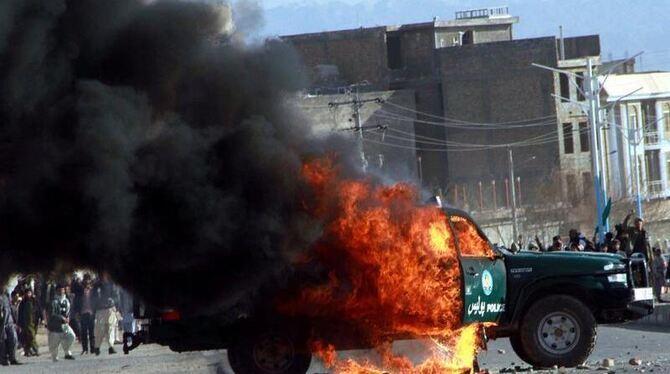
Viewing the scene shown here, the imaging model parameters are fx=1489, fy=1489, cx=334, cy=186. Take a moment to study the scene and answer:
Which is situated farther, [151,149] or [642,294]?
[642,294]

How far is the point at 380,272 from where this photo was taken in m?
17.5

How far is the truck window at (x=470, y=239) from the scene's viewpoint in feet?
59.8

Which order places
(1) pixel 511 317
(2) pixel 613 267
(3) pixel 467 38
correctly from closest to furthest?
(1) pixel 511 317 < (2) pixel 613 267 < (3) pixel 467 38

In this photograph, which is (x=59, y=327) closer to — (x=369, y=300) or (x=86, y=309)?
(x=86, y=309)

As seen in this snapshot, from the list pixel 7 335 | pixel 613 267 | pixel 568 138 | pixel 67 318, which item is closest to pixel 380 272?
pixel 613 267

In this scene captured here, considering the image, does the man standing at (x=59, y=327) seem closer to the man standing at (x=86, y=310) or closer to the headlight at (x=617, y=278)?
the man standing at (x=86, y=310)

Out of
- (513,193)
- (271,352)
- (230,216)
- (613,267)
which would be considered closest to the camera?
(230,216)

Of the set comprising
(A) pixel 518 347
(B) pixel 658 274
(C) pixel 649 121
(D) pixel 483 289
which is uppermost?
(C) pixel 649 121

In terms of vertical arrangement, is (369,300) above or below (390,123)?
below

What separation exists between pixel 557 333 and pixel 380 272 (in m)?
2.70

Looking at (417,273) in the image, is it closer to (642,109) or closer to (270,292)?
(270,292)

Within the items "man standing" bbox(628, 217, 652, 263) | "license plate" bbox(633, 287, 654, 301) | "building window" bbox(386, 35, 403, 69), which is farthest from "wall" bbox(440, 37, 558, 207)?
"license plate" bbox(633, 287, 654, 301)

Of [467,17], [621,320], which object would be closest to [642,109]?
[467,17]

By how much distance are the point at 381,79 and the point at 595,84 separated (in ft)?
87.2
